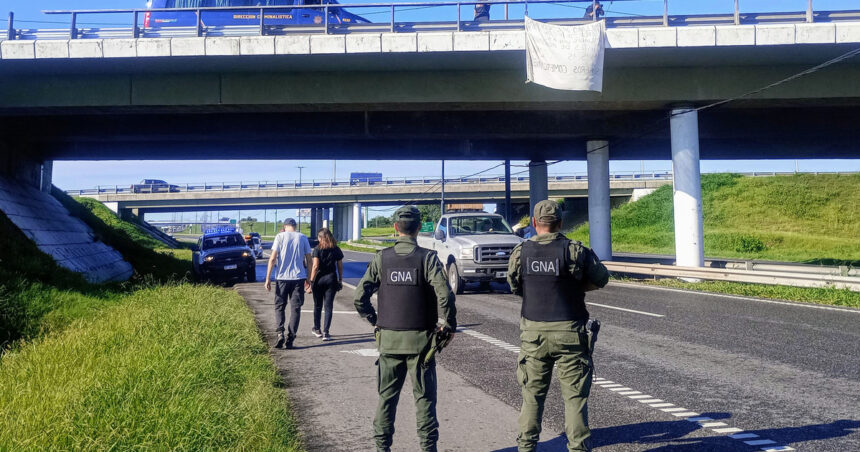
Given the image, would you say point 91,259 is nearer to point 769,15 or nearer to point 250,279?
point 250,279

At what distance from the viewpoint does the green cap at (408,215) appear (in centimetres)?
484

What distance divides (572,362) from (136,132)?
2187 cm

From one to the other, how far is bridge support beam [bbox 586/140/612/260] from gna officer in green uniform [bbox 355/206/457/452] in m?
20.8

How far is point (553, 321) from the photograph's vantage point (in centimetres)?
452

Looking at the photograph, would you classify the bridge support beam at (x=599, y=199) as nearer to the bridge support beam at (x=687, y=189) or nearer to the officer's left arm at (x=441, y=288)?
the bridge support beam at (x=687, y=189)

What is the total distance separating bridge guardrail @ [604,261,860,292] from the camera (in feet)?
49.2

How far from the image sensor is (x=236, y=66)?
18.9m

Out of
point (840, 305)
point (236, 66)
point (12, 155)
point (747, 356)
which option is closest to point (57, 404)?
point (747, 356)

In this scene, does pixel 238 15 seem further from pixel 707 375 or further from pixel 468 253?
pixel 707 375

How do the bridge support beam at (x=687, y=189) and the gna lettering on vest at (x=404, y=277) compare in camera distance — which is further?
the bridge support beam at (x=687, y=189)

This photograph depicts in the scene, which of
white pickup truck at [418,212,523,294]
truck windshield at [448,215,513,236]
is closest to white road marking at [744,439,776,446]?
white pickup truck at [418,212,523,294]

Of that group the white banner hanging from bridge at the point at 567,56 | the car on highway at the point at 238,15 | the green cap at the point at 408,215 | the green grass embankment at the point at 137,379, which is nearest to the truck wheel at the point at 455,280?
the white banner hanging from bridge at the point at 567,56

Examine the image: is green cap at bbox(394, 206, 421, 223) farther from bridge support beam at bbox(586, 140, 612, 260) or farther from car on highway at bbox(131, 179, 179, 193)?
car on highway at bbox(131, 179, 179, 193)

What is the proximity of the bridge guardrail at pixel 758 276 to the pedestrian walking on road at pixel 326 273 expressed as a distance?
11.0 metres
